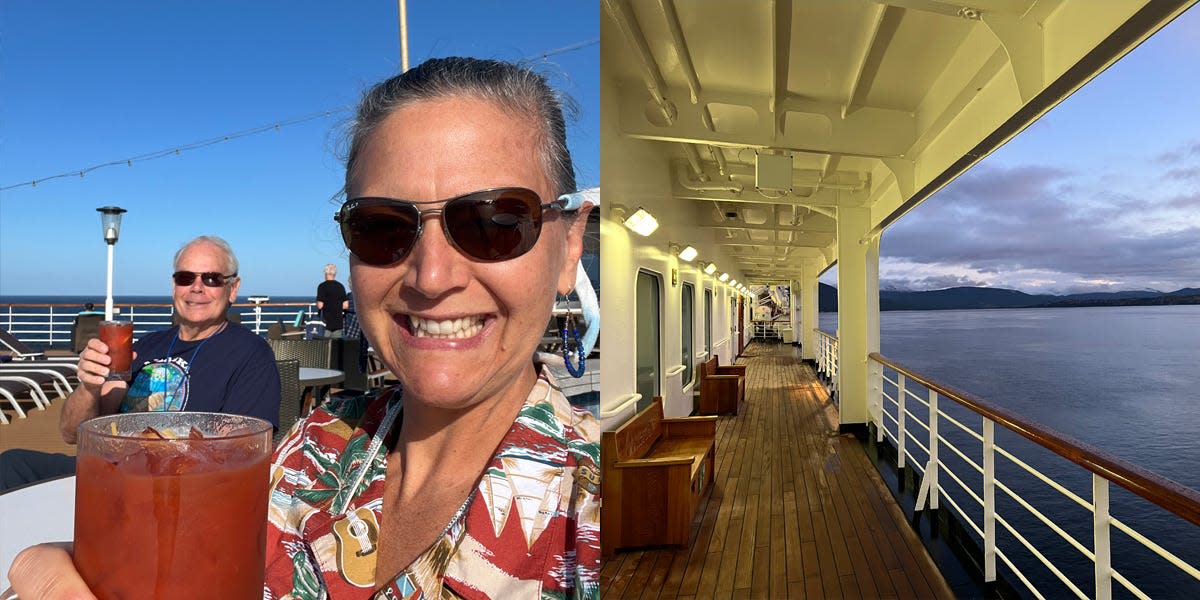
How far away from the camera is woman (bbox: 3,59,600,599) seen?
296 mm

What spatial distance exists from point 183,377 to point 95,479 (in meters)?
0.21

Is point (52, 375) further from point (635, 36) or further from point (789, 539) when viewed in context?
point (789, 539)

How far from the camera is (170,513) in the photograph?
16 cm

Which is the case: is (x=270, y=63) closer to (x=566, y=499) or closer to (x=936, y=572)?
(x=566, y=499)

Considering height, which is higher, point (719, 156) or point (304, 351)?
point (719, 156)

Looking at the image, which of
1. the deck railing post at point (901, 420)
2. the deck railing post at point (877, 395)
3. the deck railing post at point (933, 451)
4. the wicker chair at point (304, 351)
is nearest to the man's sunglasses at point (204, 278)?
the wicker chair at point (304, 351)

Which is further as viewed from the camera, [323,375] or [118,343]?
[323,375]

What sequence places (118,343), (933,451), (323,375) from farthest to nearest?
(933,451) → (323,375) → (118,343)

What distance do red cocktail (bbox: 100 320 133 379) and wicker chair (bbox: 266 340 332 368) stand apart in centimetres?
13

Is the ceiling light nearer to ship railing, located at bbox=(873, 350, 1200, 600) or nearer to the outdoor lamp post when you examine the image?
ship railing, located at bbox=(873, 350, 1200, 600)

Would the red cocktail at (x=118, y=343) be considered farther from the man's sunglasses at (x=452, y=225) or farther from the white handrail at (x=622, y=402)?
the white handrail at (x=622, y=402)

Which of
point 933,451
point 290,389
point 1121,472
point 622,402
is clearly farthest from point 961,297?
point 290,389

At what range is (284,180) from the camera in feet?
1.12

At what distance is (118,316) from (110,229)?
1.7 inches
